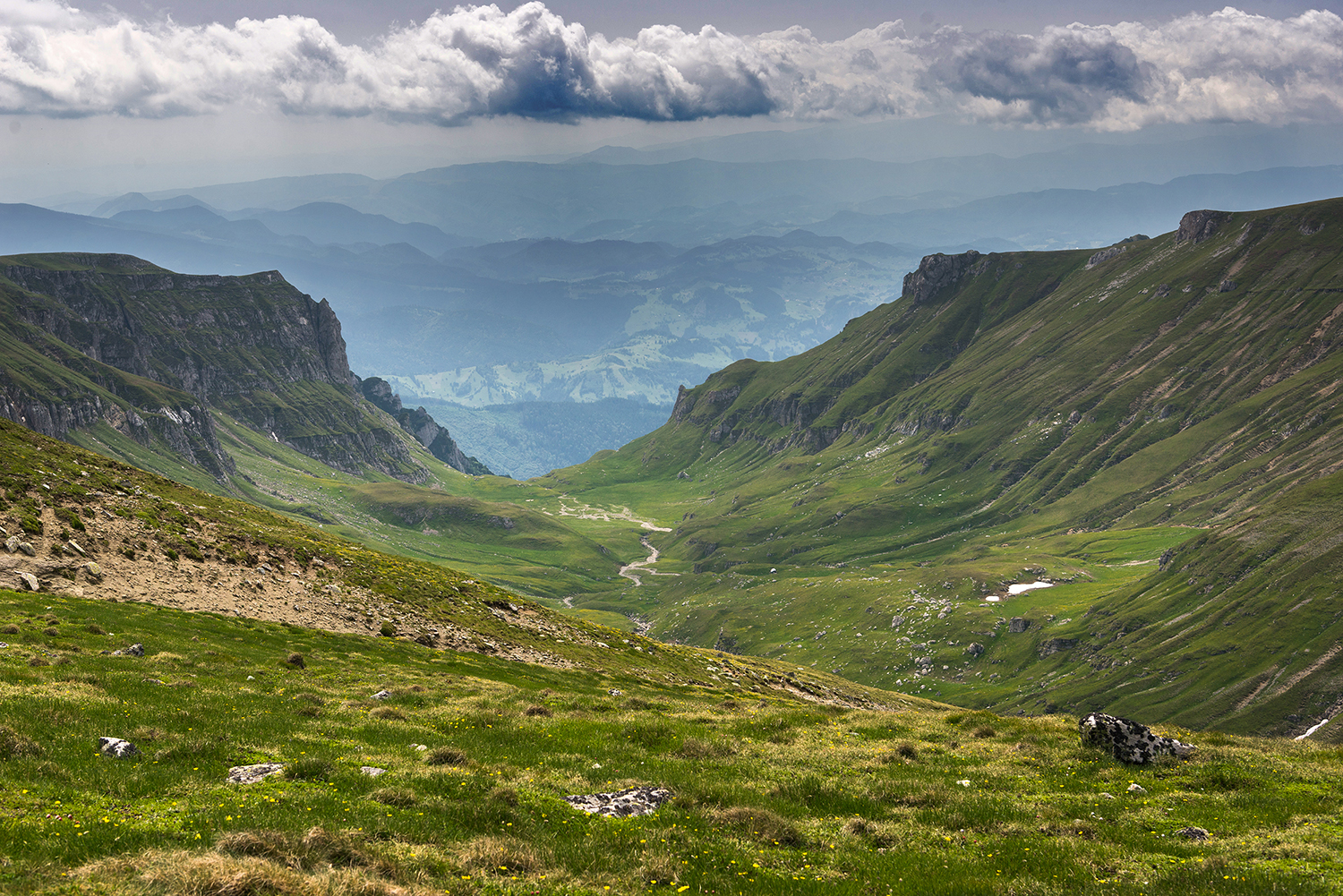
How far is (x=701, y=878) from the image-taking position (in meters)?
15.0

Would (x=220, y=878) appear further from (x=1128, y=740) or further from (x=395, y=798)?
(x=1128, y=740)

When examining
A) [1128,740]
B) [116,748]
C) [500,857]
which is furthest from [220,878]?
[1128,740]

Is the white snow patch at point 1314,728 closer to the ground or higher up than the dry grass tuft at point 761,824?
closer to the ground

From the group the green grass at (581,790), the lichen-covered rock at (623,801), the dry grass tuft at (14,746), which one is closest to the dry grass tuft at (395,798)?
the green grass at (581,790)

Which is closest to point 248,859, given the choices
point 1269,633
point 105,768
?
point 105,768

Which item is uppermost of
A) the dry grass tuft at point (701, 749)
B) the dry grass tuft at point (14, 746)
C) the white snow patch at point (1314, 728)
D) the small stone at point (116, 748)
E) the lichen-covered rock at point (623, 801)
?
the dry grass tuft at point (14, 746)

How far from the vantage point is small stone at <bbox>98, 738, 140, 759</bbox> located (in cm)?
1939

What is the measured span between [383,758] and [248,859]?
994cm

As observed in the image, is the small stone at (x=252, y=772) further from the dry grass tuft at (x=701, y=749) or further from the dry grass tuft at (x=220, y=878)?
the dry grass tuft at (x=701, y=749)

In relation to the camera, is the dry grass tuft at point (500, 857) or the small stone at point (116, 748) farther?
the small stone at point (116, 748)

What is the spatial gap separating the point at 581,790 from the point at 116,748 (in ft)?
40.3

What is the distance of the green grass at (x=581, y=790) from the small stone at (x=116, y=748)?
17.1 inches

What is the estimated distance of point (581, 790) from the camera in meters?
20.5

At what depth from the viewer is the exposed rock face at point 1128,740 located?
25562 millimetres
